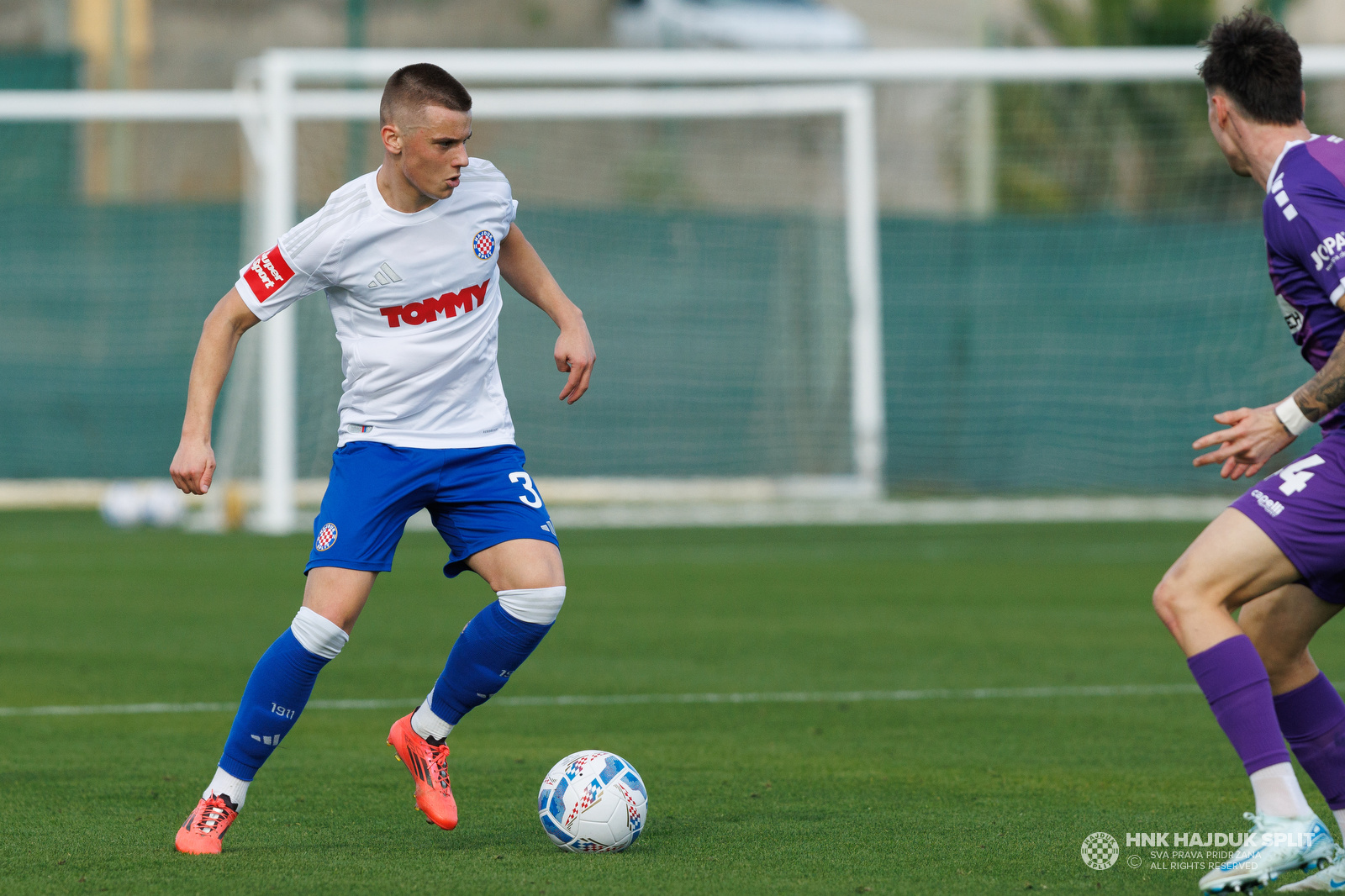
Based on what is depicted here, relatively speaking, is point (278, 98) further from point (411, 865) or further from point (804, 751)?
point (411, 865)

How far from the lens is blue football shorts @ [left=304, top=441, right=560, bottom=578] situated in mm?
4906

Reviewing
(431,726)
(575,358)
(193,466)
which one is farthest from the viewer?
(575,358)

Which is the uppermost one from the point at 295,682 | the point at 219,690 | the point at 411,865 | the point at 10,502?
the point at 295,682

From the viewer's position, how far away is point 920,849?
471cm

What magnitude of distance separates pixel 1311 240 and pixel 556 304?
2303 mm

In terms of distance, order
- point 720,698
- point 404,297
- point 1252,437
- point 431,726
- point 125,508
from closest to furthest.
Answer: point 1252,437
point 404,297
point 431,726
point 720,698
point 125,508

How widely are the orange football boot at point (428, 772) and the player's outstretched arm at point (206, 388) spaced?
934mm

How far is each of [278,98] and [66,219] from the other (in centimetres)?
475

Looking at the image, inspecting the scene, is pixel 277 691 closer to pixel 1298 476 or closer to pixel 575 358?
pixel 575 358

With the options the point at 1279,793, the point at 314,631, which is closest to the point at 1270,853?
the point at 1279,793

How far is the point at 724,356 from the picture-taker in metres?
18.9

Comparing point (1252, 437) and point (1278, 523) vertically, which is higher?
point (1252, 437)

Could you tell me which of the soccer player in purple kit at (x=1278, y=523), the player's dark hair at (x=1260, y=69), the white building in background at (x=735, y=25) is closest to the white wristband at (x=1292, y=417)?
the soccer player in purple kit at (x=1278, y=523)

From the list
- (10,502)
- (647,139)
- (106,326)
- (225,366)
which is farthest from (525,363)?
(225,366)
